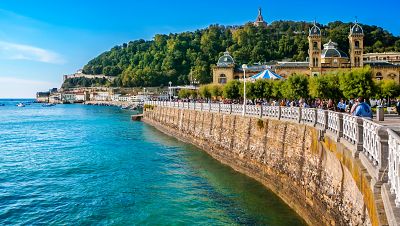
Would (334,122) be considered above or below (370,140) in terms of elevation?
above

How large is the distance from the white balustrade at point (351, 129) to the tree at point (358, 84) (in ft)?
86.4

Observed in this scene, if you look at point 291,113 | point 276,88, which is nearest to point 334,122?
point 291,113

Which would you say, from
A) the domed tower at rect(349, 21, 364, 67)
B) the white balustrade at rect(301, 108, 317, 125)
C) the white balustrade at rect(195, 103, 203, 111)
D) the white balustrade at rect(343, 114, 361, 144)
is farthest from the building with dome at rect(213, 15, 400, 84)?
the white balustrade at rect(343, 114, 361, 144)

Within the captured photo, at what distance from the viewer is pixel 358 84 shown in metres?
36.6

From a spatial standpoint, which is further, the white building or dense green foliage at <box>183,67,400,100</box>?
the white building

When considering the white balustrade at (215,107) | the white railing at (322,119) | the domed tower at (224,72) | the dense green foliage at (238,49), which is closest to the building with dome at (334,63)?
the domed tower at (224,72)

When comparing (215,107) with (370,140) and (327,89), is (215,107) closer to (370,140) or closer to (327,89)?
(327,89)

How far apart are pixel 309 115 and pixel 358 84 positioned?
2195cm

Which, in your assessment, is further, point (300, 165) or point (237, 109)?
point (237, 109)

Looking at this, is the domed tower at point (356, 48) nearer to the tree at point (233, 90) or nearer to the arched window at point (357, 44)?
the arched window at point (357, 44)

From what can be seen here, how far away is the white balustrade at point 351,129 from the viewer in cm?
1021

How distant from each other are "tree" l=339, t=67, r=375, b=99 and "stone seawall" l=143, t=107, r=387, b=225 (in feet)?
44.8

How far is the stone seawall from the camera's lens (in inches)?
382

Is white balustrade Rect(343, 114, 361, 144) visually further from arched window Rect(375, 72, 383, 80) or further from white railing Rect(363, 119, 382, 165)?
arched window Rect(375, 72, 383, 80)
